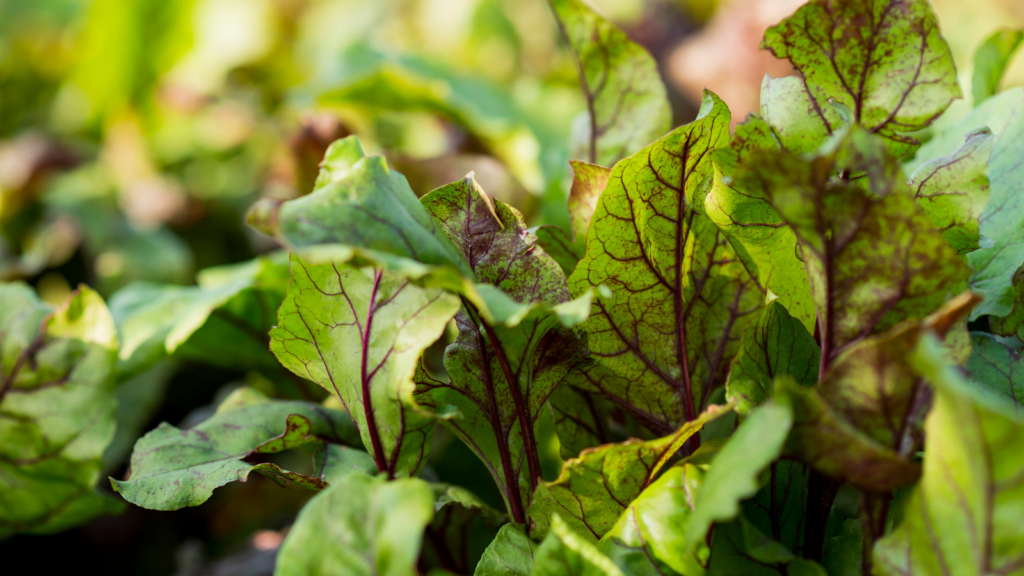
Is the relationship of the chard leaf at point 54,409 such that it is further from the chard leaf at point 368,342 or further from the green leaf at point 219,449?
the chard leaf at point 368,342

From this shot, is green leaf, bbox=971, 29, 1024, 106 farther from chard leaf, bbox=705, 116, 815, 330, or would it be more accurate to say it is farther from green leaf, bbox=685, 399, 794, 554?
green leaf, bbox=685, 399, 794, 554

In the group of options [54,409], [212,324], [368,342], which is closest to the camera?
[368,342]

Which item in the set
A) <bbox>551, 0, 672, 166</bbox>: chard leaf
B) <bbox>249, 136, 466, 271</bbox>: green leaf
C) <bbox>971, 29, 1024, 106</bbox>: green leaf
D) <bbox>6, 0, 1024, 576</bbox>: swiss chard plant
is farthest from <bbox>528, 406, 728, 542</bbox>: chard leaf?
<bbox>971, 29, 1024, 106</bbox>: green leaf

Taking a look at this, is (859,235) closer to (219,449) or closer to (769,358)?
(769,358)

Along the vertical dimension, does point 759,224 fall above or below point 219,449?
above

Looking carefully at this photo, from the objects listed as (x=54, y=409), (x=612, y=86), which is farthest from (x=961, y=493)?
(x=54, y=409)

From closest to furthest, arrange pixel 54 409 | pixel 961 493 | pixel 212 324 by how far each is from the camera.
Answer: pixel 961 493, pixel 54 409, pixel 212 324

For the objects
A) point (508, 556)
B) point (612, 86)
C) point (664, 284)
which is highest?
point (612, 86)
